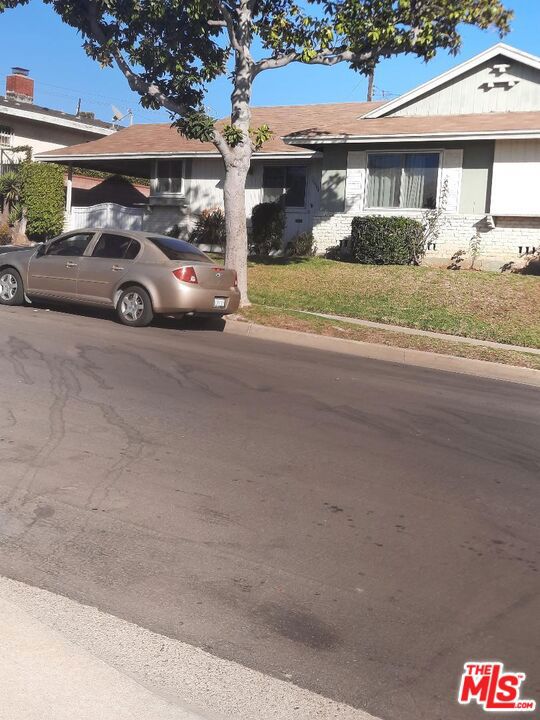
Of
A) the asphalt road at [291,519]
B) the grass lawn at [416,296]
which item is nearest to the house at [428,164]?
the grass lawn at [416,296]

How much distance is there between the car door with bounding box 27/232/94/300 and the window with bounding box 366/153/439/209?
1157 cm

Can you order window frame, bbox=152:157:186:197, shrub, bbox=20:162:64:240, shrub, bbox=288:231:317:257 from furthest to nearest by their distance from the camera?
1. shrub, bbox=20:162:64:240
2. window frame, bbox=152:157:186:197
3. shrub, bbox=288:231:317:257

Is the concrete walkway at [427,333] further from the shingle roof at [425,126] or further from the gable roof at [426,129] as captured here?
the shingle roof at [425,126]

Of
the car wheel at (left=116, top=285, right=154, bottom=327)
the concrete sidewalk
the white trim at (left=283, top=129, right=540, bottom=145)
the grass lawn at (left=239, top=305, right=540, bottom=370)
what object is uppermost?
the white trim at (left=283, top=129, right=540, bottom=145)

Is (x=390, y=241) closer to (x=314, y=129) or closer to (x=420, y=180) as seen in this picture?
(x=420, y=180)

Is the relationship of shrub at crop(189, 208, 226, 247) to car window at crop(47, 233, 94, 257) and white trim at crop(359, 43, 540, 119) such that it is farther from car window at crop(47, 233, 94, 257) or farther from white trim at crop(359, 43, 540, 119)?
car window at crop(47, 233, 94, 257)

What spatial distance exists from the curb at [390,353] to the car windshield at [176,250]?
4.87 feet

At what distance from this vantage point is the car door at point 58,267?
1376 cm

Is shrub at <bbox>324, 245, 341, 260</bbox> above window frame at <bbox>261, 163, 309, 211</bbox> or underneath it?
underneath

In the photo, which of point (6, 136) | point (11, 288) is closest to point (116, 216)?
point (6, 136)

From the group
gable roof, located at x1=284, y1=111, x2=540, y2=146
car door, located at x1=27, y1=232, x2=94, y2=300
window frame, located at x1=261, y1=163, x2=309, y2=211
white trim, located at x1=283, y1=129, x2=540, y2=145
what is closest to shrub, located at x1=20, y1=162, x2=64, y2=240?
window frame, located at x1=261, y1=163, x2=309, y2=211

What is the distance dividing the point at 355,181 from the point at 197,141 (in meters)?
7.22

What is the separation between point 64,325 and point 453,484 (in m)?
8.05

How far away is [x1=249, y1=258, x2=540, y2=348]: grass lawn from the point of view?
15453mm
